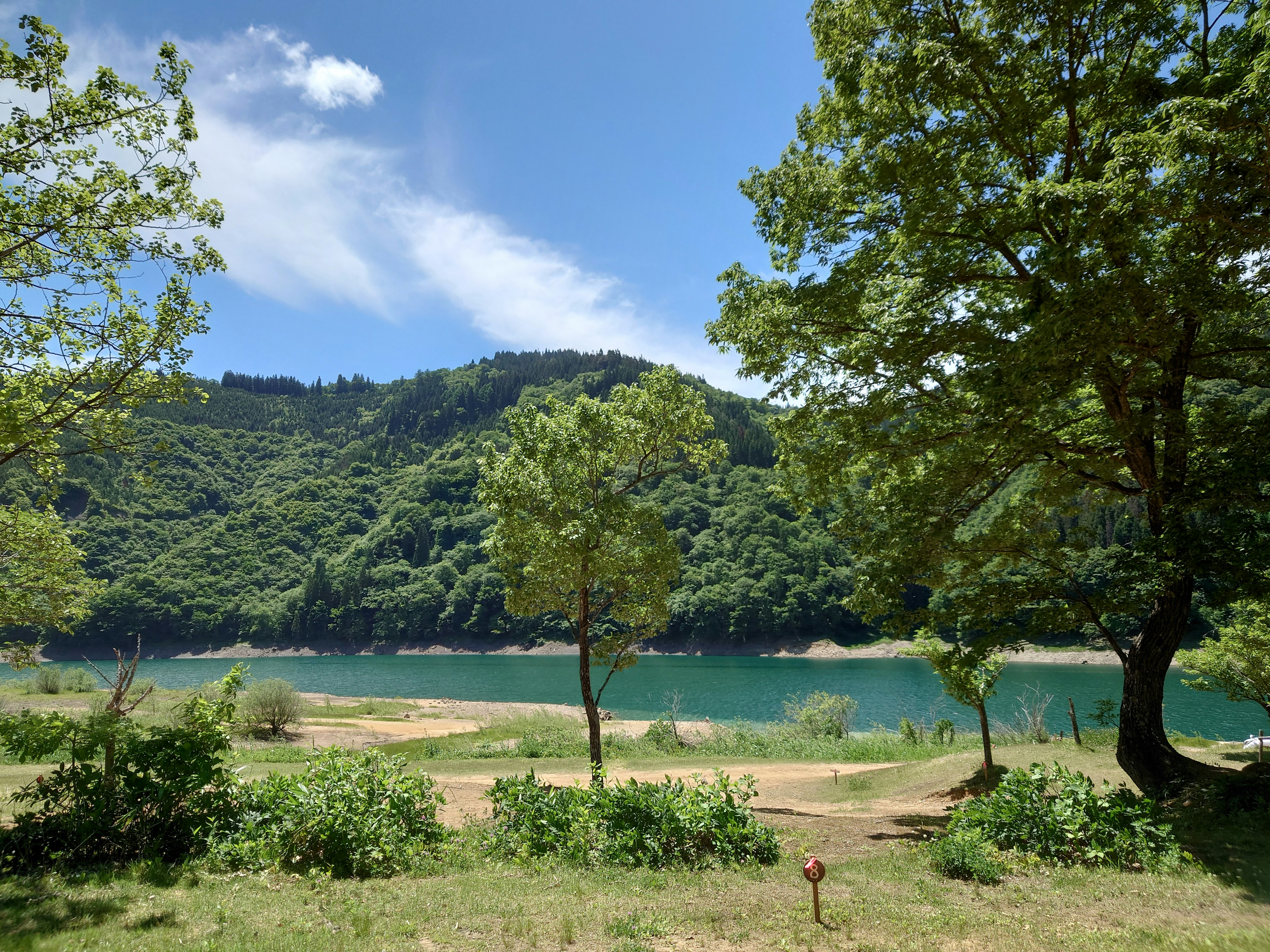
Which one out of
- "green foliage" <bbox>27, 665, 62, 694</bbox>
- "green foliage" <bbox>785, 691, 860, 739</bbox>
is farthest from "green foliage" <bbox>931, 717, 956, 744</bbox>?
"green foliage" <bbox>27, 665, 62, 694</bbox>

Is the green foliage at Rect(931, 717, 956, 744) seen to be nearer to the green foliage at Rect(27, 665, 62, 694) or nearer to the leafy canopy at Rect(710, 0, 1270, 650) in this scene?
the leafy canopy at Rect(710, 0, 1270, 650)

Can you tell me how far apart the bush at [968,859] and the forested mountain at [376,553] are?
7498 cm

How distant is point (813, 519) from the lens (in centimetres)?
10231

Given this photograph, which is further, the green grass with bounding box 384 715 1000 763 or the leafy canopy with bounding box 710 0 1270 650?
the green grass with bounding box 384 715 1000 763

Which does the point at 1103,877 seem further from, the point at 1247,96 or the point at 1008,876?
the point at 1247,96

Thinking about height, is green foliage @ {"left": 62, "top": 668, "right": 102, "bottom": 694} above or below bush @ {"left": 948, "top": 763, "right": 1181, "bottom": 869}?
below

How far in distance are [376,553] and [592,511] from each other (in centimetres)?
14561

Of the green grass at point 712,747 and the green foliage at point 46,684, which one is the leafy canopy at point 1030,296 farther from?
the green foliage at point 46,684

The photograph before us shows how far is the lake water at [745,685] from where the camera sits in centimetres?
3862

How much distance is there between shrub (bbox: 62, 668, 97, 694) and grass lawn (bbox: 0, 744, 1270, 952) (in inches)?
1527

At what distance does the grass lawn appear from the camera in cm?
513

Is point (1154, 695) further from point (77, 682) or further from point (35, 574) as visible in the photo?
point (77, 682)

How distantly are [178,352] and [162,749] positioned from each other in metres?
5.17

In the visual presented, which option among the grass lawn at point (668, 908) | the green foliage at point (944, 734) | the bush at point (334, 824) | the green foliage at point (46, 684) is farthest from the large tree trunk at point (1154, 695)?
the green foliage at point (46, 684)
